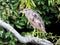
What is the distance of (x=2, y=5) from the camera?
3061 millimetres

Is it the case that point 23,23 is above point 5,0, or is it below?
below

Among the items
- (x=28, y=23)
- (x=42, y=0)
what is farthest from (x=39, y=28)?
(x=42, y=0)

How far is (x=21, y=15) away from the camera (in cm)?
316

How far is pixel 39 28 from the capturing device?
9.59 feet

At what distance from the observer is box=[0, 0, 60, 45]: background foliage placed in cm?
296

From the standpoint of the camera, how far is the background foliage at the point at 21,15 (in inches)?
117

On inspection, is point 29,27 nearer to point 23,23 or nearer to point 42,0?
point 23,23

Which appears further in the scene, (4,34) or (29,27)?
(29,27)

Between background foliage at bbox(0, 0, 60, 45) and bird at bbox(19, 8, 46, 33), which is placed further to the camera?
background foliage at bbox(0, 0, 60, 45)

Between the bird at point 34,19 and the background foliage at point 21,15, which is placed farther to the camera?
the background foliage at point 21,15

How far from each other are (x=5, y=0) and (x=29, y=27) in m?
0.49

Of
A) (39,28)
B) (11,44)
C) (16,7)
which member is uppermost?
(16,7)

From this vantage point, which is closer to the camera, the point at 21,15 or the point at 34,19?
the point at 34,19

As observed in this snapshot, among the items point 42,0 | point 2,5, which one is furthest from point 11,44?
point 42,0
